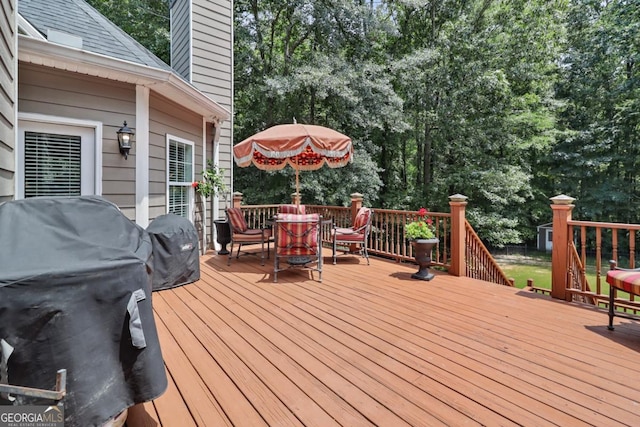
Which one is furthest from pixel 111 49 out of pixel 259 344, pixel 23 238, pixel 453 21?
pixel 453 21

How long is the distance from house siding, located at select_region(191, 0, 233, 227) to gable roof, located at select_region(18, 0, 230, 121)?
177 cm

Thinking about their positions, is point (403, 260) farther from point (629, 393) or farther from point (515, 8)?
point (515, 8)

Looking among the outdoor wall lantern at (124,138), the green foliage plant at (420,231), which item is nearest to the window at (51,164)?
the outdoor wall lantern at (124,138)

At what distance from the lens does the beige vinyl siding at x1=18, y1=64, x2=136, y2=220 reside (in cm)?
337

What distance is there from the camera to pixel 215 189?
638cm

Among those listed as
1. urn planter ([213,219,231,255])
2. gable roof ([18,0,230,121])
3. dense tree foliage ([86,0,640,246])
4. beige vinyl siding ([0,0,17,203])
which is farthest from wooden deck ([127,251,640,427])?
dense tree foliage ([86,0,640,246])

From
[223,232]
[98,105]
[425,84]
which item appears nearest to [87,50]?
[98,105]

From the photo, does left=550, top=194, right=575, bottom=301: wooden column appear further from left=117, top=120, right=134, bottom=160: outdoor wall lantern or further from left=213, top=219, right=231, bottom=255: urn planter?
Answer: left=117, top=120, right=134, bottom=160: outdoor wall lantern

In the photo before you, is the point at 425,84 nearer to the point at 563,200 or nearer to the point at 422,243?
the point at 422,243

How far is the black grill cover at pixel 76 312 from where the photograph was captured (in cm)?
112

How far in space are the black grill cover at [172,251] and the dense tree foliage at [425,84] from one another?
554cm

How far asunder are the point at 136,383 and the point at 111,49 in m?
4.44

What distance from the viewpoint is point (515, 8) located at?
10922 mm

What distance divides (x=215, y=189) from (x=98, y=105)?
2.74 m
